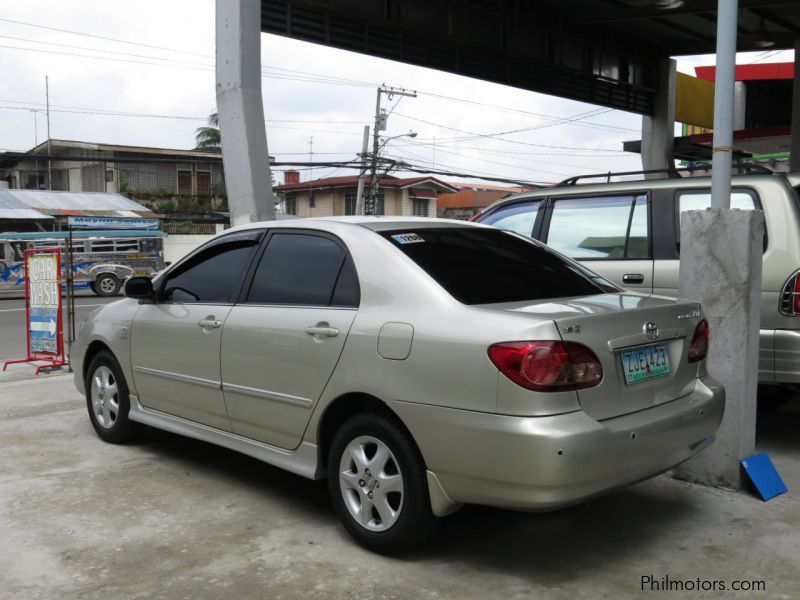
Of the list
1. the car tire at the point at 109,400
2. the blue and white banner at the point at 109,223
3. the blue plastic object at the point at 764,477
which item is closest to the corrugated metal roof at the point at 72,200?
the blue and white banner at the point at 109,223

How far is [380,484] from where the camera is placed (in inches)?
141

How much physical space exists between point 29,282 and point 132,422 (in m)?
Answer: 5.85

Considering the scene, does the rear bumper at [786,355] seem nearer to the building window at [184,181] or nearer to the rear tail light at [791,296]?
the rear tail light at [791,296]

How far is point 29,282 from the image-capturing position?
10.4m

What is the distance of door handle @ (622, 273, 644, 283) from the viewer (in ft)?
19.1

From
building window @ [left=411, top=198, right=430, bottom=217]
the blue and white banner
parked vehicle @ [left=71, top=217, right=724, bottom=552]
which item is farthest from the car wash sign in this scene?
building window @ [left=411, top=198, right=430, bottom=217]

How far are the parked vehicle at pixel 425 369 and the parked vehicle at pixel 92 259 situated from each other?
878 inches

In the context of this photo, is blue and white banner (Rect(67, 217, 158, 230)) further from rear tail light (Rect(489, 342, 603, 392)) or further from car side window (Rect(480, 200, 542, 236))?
rear tail light (Rect(489, 342, 603, 392))

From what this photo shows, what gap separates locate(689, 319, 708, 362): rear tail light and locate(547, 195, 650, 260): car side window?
1958mm

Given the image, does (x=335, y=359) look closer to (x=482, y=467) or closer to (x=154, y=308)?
(x=482, y=467)

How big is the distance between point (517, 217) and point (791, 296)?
2.39m

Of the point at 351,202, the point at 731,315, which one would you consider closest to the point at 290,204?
the point at 351,202

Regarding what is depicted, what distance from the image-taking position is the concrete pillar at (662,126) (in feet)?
61.0

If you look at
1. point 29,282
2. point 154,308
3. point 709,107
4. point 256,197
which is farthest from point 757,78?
point 154,308
